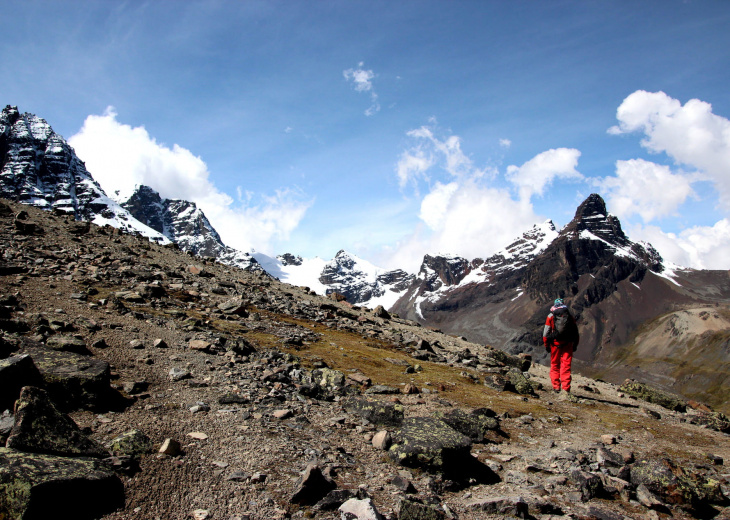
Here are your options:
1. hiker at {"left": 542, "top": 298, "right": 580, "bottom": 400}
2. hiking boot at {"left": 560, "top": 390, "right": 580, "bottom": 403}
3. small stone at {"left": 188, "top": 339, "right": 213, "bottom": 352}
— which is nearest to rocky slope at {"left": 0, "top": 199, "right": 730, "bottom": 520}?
small stone at {"left": 188, "top": 339, "right": 213, "bottom": 352}

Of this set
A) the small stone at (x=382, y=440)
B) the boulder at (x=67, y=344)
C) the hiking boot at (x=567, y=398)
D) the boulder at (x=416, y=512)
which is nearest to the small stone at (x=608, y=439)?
the hiking boot at (x=567, y=398)

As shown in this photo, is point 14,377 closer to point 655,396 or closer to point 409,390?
point 409,390

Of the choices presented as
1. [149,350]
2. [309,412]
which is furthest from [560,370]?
[149,350]

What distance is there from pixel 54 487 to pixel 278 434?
191 inches

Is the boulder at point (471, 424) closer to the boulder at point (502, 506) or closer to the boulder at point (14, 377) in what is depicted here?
the boulder at point (502, 506)

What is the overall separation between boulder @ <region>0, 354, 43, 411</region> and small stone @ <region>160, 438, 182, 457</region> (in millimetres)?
3314

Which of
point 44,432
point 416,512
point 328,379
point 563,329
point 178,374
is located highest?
point 563,329

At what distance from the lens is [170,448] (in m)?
8.12

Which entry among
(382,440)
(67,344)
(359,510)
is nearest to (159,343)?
(67,344)

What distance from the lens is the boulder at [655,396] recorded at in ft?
75.9

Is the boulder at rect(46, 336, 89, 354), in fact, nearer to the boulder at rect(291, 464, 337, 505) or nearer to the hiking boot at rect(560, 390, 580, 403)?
the boulder at rect(291, 464, 337, 505)

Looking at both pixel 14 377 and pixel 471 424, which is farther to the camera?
pixel 471 424

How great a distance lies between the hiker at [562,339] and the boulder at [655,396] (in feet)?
27.7

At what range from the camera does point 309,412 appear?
11945mm
